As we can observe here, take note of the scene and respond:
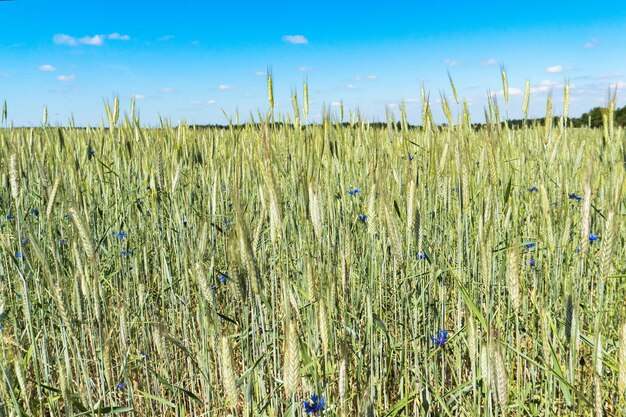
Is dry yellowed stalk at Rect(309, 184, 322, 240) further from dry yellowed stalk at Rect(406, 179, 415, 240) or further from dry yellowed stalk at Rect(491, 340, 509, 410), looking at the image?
dry yellowed stalk at Rect(491, 340, 509, 410)

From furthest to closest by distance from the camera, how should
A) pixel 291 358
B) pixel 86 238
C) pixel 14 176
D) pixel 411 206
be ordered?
pixel 14 176, pixel 411 206, pixel 86 238, pixel 291 358

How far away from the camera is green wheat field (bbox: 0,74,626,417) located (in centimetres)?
77

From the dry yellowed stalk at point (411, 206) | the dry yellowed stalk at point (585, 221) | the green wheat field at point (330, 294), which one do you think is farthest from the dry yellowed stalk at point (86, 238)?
the dry yellowed stalk at point (585, 221)

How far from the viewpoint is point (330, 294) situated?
848 millimetres

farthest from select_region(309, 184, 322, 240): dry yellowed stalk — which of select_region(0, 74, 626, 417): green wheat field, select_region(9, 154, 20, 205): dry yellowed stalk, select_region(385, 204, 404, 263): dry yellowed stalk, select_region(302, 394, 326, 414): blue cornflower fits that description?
select_region(9, 154, 20, 205): dry yellowed stalk

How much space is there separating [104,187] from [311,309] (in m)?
1.32

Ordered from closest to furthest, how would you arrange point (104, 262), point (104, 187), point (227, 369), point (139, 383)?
point (227, 369), point (139, 383), point (104, 262), point (104, 187)

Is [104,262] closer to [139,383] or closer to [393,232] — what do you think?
[139,383]

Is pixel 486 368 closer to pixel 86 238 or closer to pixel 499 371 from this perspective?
pixel 499 371

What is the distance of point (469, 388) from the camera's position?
3.62 feet

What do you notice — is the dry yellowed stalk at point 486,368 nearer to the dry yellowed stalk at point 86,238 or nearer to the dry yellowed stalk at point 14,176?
the dry yellowed stalk at point 86,238

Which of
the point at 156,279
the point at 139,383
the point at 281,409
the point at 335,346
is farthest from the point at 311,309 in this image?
the point at 156,279

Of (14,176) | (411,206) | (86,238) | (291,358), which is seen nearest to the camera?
(291,358)

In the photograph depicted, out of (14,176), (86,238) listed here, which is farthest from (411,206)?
(14,176)
